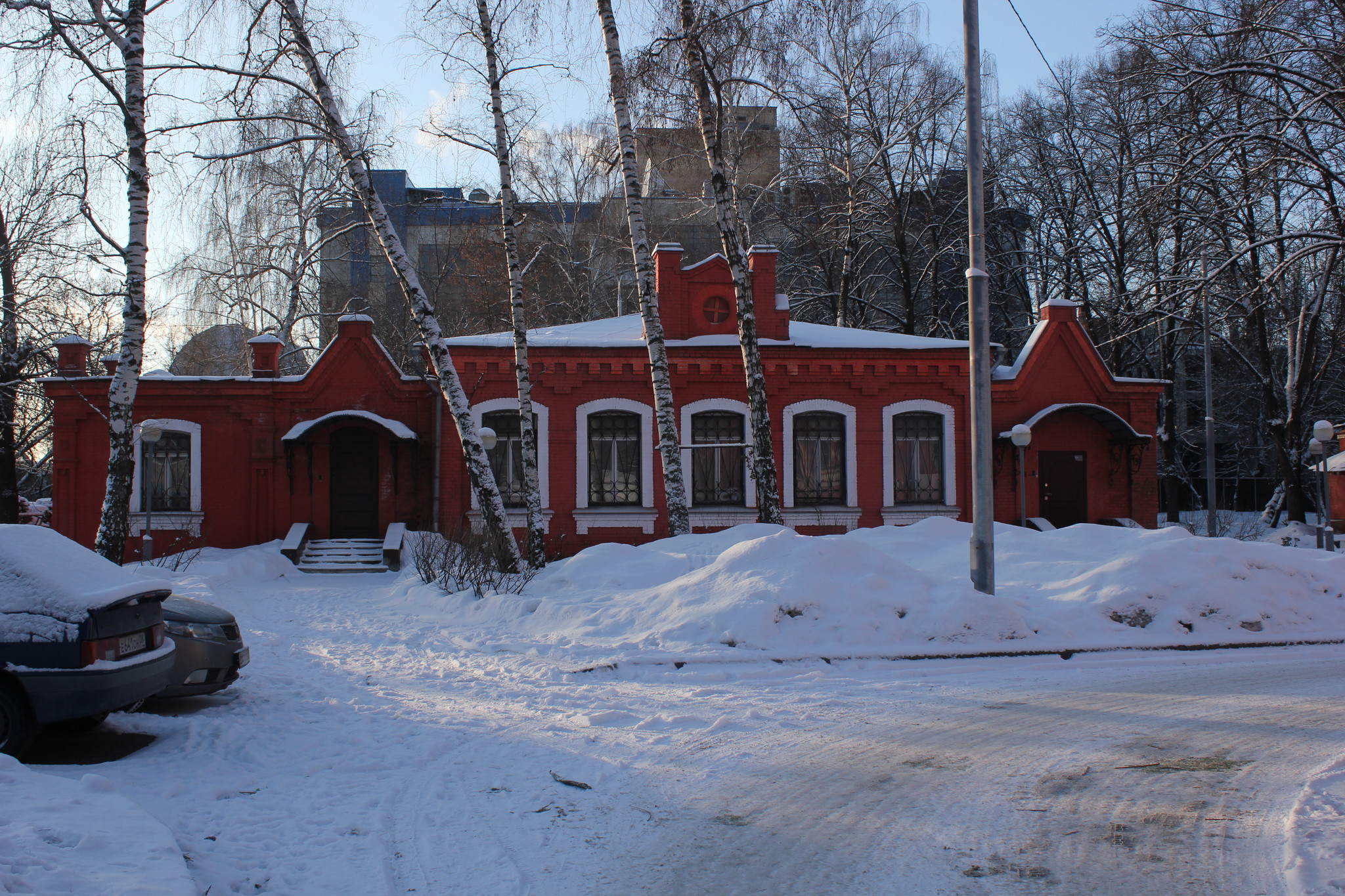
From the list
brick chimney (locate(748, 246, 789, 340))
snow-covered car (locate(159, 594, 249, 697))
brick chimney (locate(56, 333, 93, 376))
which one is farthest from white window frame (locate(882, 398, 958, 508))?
brick chimney (locate(56, 333, 93, 376))

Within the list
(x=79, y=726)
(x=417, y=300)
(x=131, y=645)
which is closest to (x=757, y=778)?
(x=131, y=645)

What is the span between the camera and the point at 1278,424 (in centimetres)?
2748

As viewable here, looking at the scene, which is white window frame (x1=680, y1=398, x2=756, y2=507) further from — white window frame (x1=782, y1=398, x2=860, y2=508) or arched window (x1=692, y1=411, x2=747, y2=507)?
white window frame (x1=782, y1=398, x2=860, y2=508)

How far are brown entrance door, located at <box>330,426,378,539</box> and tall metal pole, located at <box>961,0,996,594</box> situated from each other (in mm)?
14107

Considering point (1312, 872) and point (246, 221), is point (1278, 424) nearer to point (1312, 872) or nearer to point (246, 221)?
point (1312, 872)

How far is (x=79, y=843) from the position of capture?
3748 mm

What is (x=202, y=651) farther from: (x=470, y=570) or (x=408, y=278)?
(x=408, y=278)

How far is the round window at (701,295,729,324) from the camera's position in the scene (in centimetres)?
2150

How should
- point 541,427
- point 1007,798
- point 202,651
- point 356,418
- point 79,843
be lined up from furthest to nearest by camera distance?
point 541,427, point 356,418, point 202,651, point 1007,798, point 79,843

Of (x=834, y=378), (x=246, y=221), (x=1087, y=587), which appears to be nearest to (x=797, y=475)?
(x=834, y=378)

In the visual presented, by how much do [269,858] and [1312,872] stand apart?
4.65m

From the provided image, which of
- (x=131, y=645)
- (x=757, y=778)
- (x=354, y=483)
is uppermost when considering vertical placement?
(x=354, y=483)

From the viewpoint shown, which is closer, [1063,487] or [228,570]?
[228,570]

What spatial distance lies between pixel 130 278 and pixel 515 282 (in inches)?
213
